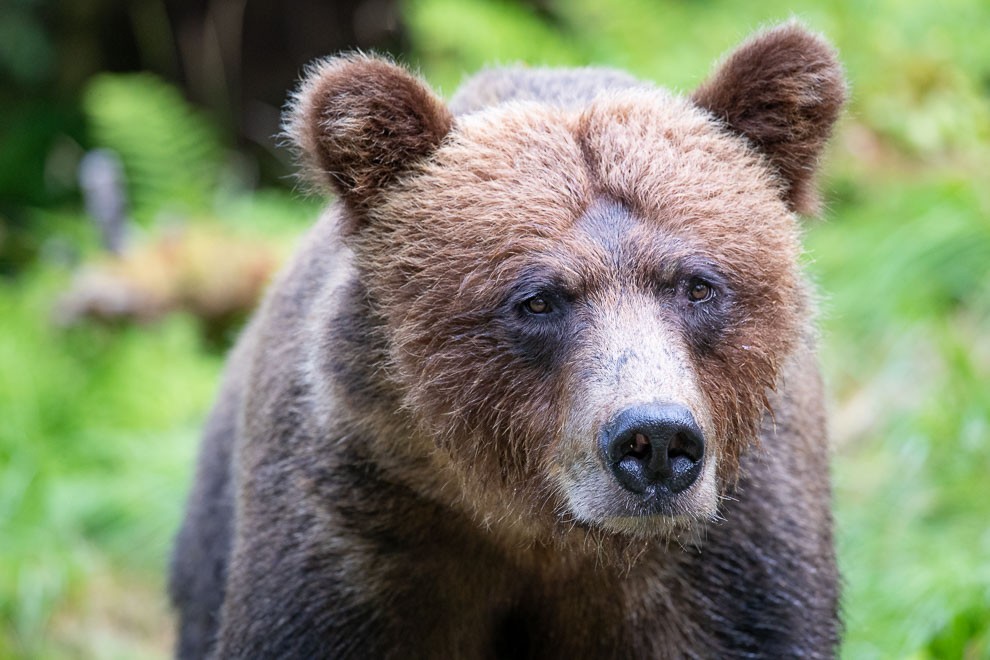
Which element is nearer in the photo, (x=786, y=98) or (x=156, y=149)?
(x=786, y=98)

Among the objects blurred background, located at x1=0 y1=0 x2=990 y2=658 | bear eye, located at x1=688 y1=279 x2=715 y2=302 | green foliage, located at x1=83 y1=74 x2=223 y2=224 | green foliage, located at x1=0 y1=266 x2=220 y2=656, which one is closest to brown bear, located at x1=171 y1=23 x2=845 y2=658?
bear eye, located at x1=688 y1=279 x2=715 y2=302

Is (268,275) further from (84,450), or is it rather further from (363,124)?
(363,124)

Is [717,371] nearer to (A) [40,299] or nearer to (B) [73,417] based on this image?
(B) [73,417]

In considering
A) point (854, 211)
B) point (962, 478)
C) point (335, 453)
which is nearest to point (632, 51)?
point (854, 211)

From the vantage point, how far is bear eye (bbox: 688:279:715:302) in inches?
157

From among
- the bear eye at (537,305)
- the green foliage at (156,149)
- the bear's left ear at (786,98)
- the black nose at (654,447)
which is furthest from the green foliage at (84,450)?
the bear's left ear at (786,98)

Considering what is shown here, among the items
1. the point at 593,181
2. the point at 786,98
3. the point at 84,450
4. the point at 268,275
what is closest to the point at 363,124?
the point at 593,181

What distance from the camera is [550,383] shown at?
13.0ft

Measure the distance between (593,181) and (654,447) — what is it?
3.15 ft

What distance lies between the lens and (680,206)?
407 cm

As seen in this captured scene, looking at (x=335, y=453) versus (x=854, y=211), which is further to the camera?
(x=854, y=211)

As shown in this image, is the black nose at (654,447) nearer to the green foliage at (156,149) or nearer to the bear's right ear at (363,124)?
the bear's right ear at (363,124)

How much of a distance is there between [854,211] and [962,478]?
3.68 metres

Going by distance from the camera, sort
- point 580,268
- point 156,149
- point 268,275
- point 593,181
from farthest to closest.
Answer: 1. point 156,149
2. point 268,275
3. point 593,181
4. point 580,268
